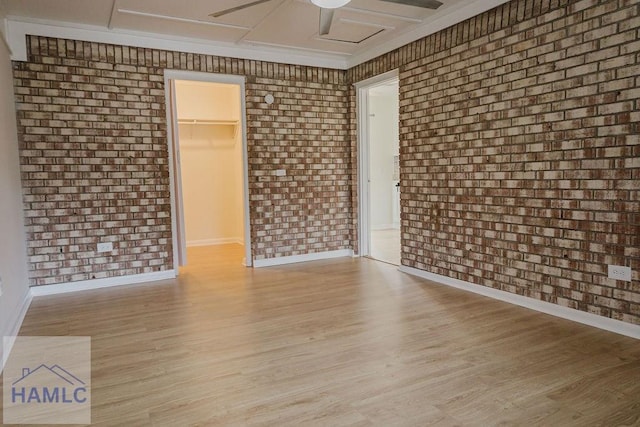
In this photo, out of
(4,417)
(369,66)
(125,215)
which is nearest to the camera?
(4,417)

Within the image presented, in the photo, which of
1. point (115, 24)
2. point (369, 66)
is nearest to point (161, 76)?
point (115, 24)

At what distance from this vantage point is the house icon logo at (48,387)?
2.25m

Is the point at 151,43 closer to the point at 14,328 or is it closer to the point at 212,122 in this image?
the point at 212,122

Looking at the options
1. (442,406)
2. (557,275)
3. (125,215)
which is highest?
(125,215)

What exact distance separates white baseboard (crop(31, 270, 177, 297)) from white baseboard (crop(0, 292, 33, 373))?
0.19 metres

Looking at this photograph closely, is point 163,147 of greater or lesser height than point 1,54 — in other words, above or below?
below

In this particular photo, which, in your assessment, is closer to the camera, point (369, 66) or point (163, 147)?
point (163, 147)

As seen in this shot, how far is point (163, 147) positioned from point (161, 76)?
2.55 ft

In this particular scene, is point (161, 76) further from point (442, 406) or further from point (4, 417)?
point (442, 406)

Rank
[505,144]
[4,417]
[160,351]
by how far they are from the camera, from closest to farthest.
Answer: [4,417]
[160,351]
[505,144]

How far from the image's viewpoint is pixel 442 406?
2109 millimetres

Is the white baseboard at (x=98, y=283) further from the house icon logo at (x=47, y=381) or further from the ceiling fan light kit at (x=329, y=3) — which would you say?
the ceiling fan light kit at (x=329, y=3)

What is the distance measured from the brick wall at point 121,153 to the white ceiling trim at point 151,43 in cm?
7

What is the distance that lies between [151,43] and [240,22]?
1111mm
